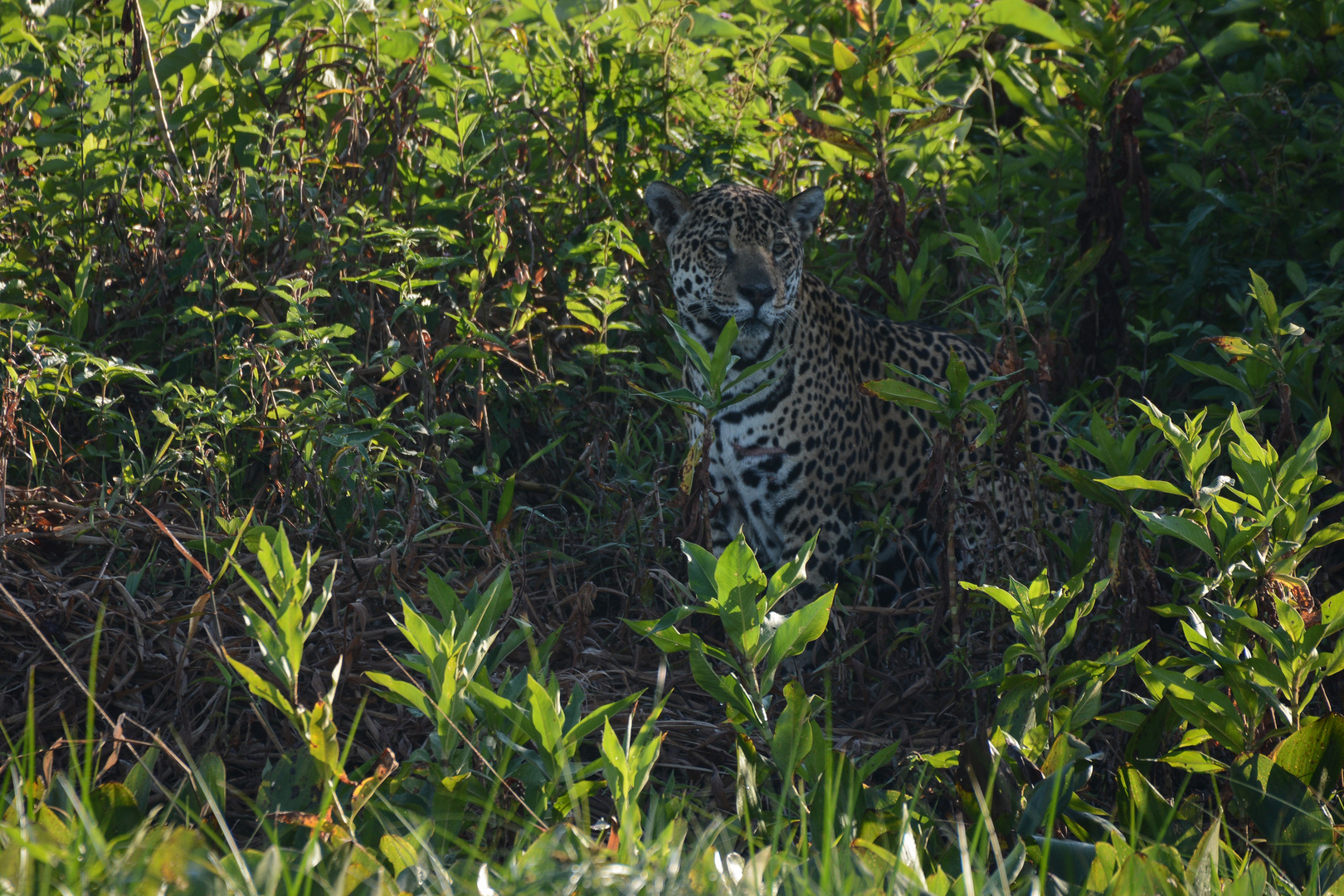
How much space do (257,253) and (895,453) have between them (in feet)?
9.37

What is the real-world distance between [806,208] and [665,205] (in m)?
0.60

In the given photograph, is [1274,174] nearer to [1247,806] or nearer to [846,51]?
[846,51]

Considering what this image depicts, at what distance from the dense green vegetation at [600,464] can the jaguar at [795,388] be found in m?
0.25

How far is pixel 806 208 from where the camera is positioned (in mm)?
5188

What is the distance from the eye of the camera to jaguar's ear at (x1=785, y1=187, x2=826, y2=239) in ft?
→ 16.9

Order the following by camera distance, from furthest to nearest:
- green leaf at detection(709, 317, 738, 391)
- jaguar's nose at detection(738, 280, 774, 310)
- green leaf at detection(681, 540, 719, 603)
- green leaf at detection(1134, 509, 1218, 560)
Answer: jaguar's nose at detection(738, 280, 774, 310) → green leaf at detection(709, 317, 738, 391) → green leaf at detection(1134, 509, 1218, 560) → green leaf at detection(681, 540, 719, 603)

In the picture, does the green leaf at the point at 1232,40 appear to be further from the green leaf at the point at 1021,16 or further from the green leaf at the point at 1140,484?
the green leaf at the point at 1140,484

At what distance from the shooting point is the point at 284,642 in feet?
8.17

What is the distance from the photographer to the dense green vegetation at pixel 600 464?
102 inches

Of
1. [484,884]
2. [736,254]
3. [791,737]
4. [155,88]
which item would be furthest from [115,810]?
[155,88]

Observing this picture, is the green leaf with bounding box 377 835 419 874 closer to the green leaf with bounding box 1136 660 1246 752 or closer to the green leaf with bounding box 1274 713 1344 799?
the green leaf with bounding box 1136 660 1246 752

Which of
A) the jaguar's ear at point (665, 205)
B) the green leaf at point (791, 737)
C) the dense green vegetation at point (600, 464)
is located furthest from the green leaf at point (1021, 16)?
the green leaf at point (791, 737)

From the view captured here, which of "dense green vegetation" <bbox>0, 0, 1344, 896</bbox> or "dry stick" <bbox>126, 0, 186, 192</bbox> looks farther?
"dry stick" <bbox>126, 0, 186, 192</bbox>

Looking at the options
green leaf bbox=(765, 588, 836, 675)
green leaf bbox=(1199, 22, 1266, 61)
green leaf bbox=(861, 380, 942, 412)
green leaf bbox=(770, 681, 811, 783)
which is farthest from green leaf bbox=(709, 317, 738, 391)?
green leaf bbox=(1199, 22, 1266, 61)
